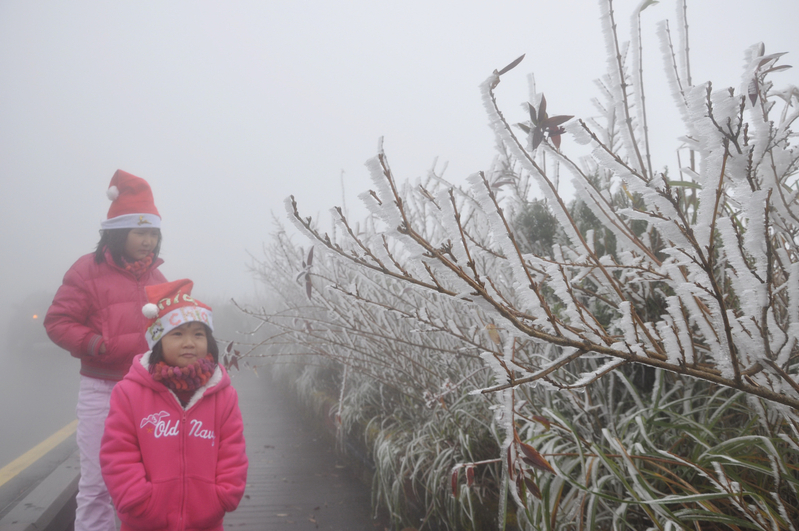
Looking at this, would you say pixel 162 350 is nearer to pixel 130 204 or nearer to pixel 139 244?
pixel 139 244

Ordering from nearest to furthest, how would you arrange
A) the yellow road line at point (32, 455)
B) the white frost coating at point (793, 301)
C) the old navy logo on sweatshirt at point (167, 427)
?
the white frost coating at point (793, 301) → the old navy logo on sweatshirt at point (167, 427) → the yellow road line at point (32, 455)

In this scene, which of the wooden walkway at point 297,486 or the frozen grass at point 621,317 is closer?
the frozen grass at point 621,317

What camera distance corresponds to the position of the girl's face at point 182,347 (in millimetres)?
2324

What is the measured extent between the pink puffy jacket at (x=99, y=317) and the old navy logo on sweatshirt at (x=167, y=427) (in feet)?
2.26

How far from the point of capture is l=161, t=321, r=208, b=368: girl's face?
7.63 feet

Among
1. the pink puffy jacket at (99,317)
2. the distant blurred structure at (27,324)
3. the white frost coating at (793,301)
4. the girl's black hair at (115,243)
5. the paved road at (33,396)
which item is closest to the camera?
the white frost coating at (793,301)

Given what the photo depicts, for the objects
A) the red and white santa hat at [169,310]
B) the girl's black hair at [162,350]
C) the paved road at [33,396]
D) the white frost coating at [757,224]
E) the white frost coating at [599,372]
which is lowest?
the paved road at [33,396]

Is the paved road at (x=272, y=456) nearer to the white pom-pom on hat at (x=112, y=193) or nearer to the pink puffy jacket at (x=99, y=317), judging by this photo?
the pink puffy jacket at (x=99, y=317)

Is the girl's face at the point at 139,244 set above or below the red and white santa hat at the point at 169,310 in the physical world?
above

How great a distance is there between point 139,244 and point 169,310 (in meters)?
0.69

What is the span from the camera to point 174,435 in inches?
81.7

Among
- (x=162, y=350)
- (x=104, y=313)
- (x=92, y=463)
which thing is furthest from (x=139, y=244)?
(x=92, y=463)

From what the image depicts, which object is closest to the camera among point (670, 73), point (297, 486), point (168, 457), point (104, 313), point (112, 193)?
point (670, 73)

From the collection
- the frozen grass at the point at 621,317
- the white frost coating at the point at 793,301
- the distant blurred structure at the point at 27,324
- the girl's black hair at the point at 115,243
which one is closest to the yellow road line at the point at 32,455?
the girl's black hair at the point at 115,243
